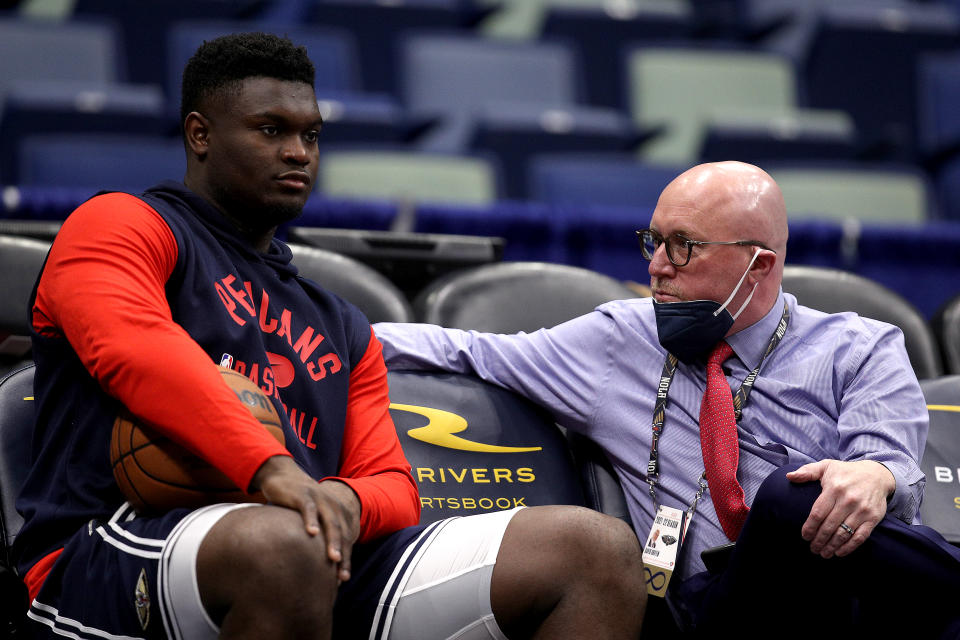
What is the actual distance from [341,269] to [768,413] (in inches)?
43.6

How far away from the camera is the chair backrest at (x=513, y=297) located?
2596mm

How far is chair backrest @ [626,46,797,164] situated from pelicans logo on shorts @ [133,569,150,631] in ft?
15.0

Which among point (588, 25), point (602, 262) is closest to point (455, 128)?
point (588, 25)

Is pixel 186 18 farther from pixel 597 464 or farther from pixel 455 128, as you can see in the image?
pixel 597 464

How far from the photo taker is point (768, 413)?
2061mm

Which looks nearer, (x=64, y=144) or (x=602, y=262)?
(x=602, y=262)

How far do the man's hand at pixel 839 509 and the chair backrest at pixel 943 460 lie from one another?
1.72ft

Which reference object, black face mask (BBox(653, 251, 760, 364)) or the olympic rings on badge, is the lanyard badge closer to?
the olympic rings on badge

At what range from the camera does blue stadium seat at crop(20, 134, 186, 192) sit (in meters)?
4.09

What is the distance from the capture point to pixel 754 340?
2.13m

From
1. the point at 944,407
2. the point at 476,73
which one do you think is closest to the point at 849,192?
the point at 476,73

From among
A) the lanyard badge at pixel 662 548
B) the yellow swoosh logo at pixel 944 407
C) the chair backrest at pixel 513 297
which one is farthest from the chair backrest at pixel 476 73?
the lanyard badge at pixel 662 548

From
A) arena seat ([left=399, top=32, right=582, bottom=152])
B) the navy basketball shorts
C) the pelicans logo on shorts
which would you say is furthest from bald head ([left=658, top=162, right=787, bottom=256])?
arena seat ([left=399, top=32, right=582, bottom=152])

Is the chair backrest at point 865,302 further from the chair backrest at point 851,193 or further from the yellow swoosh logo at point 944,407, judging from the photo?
the chair backrest at point 851,193
